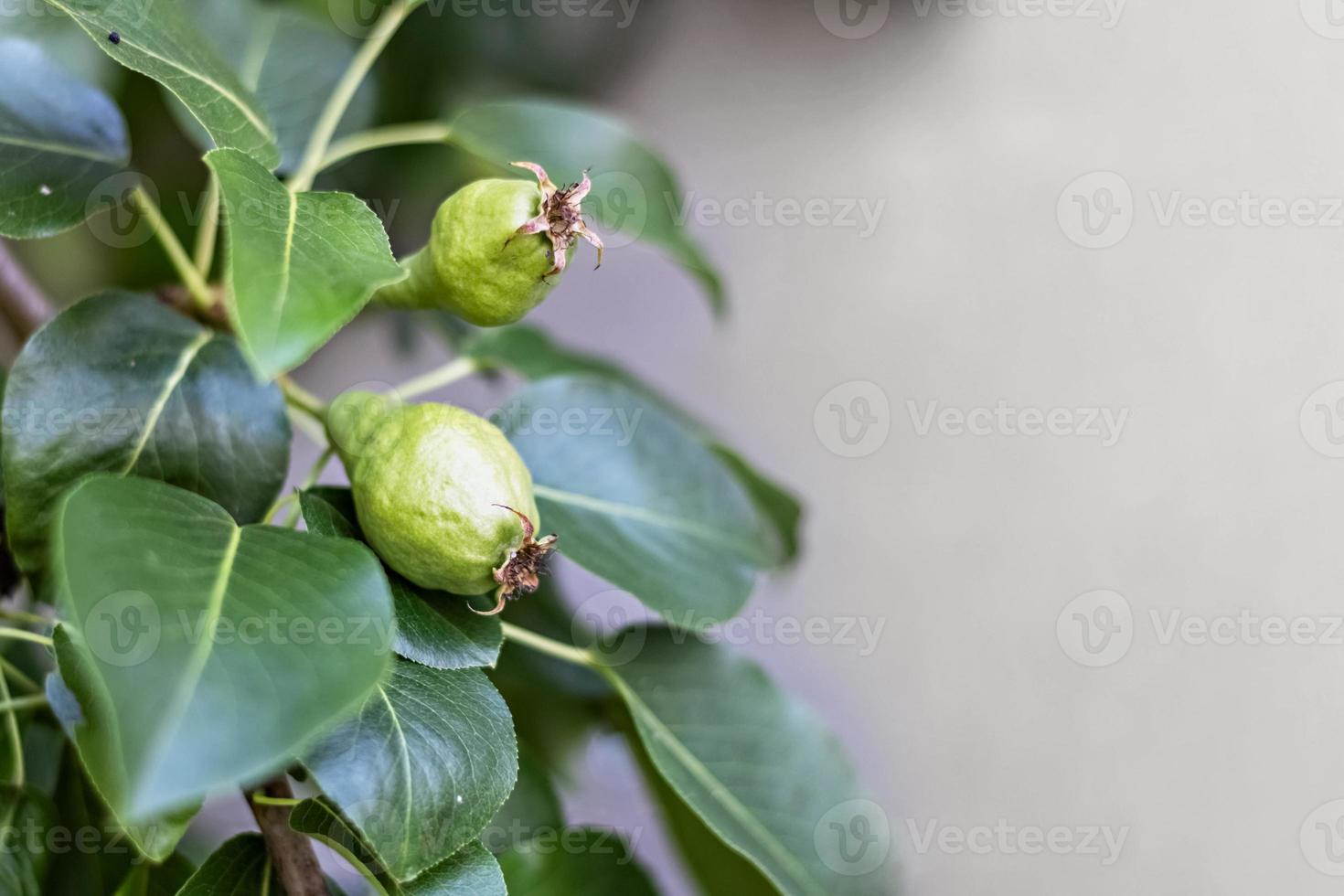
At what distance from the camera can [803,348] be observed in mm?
839

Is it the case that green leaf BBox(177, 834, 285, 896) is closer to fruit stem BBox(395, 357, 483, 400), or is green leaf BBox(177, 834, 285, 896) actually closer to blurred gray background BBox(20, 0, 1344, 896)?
fruit stem BBox(395, 357, 483, 400)

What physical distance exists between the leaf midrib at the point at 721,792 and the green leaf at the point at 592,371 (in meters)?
0.12

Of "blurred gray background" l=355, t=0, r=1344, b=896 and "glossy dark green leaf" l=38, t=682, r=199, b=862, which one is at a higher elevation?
"blurred gray background" l=355, t=0, r=1344, b=896

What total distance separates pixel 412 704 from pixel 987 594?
20.4 inches

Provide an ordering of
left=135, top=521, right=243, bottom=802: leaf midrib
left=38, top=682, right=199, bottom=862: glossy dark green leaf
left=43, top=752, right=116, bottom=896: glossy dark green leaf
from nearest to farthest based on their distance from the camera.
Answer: left=135, top=521, right=243, bottom=802: leaf midrib < left=38, top=682, right=199, bottom=862: glossy dark green leaf < left=43, top=752, right=116, bottom=896: glossy dark green leaf

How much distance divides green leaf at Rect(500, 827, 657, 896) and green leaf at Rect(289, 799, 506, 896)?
0.10 m

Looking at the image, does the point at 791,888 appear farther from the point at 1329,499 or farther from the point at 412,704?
the point at 1329,499

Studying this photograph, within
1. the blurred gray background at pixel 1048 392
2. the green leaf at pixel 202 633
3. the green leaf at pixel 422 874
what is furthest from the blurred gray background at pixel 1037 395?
the green leaf at pixel 202 633

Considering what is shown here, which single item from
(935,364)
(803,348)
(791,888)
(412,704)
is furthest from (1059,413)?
(412,704)

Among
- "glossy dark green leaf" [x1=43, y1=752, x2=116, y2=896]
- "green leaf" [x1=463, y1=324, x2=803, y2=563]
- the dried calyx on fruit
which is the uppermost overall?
the dried calyx on fruit

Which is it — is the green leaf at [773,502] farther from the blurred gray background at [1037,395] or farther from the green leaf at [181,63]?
the green leaf at [181,63]

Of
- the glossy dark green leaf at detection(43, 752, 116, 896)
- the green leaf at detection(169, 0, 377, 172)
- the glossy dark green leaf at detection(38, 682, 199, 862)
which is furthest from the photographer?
the green leaf at detection(169, 0, 377, 172)

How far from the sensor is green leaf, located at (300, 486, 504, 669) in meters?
0.33

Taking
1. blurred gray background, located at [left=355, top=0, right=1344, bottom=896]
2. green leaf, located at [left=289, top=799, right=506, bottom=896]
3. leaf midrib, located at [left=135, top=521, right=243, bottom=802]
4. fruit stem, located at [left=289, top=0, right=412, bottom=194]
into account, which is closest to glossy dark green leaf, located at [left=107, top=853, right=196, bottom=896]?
green leaf, located at [left=289, top=799, right=506, bottom=896]
